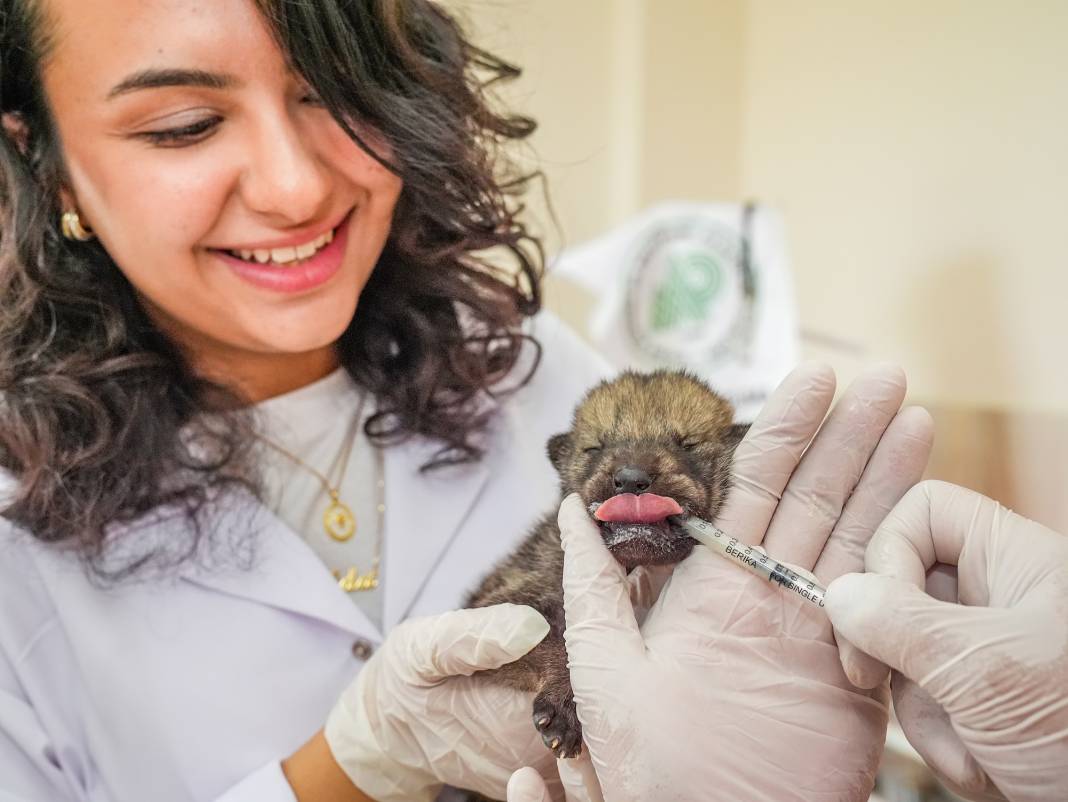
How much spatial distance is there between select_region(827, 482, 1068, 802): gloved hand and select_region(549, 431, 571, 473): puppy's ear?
0.56m

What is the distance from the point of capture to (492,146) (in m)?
1.76

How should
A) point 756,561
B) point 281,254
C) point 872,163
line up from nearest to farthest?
point 756,561 → point 281,254 → point 872,163

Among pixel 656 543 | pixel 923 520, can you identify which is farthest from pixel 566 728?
pixel 923 520

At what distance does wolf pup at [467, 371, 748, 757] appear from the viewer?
3.85 feet

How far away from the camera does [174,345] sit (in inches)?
64.6

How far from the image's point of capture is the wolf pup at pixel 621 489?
1173mm

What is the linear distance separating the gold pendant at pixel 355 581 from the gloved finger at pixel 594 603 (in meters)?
0.55

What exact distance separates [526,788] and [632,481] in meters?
0.43

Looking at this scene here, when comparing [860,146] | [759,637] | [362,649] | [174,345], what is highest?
[860,146]

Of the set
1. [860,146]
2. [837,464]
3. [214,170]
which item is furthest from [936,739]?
[860,146]

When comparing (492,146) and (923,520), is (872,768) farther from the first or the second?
(492,146)

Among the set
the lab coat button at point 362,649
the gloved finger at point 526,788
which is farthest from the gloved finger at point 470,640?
the lab coat button at point 362,649

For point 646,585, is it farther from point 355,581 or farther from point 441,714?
point 355,581

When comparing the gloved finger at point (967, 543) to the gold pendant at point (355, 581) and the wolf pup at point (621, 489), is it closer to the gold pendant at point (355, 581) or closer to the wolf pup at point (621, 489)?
the wolf pup at point (621, 489)
